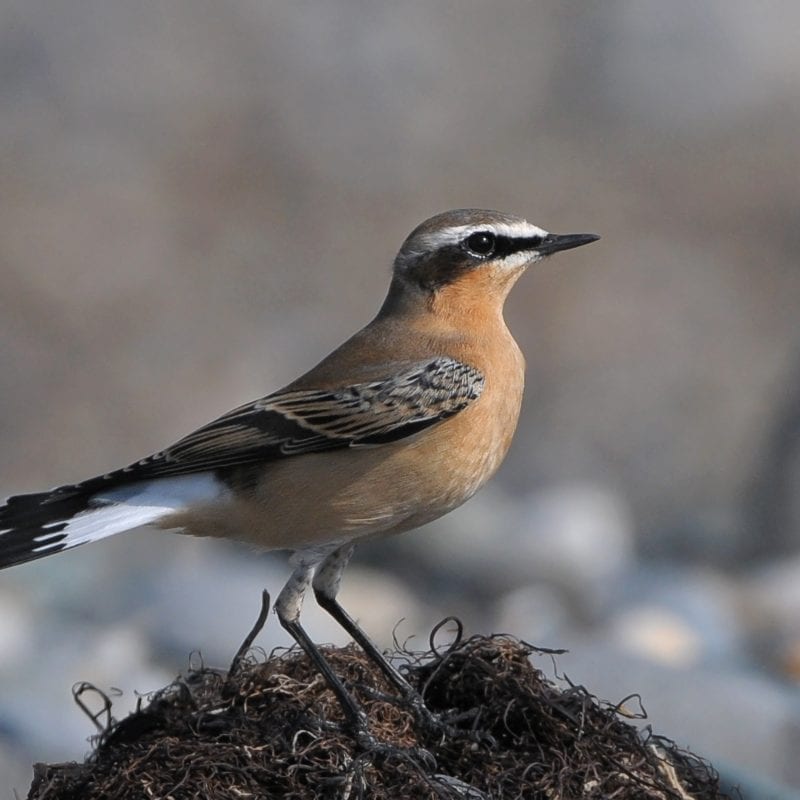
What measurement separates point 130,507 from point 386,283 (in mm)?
6630

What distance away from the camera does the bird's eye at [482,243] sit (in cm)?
577

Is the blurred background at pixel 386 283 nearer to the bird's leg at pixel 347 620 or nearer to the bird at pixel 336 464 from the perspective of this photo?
the bird's leg at pixel 347 620

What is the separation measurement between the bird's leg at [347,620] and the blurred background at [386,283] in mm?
2266

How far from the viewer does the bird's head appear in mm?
5773

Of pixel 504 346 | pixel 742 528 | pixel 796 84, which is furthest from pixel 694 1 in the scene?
pixel 504 346

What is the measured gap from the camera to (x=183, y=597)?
9703mm

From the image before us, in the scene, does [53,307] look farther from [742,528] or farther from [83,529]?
[83,529]

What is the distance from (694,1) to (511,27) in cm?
162

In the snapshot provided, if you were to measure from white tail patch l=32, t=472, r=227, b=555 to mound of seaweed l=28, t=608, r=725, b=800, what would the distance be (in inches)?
21.8

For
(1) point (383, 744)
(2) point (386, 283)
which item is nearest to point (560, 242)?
(1) point (383, 744)

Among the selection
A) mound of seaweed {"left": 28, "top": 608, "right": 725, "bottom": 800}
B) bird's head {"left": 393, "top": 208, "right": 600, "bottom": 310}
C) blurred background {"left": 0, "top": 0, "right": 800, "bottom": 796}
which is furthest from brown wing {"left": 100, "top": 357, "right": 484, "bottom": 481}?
blurred background {"left": 0, "top": 0, "right": 800, "bottom": 796}

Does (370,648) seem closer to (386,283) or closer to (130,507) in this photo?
(130,507)

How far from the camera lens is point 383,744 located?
4676mm

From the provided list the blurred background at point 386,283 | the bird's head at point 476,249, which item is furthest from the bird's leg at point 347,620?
the blurred background at point 386,283
